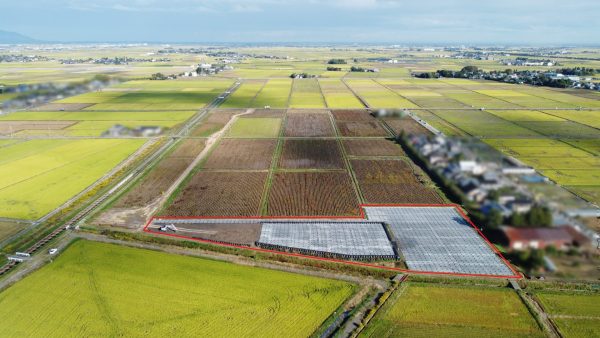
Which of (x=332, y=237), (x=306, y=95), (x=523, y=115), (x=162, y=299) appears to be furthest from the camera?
(x=306, y=95)

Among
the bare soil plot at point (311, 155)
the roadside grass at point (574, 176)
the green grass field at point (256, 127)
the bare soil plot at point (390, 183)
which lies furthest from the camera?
the green grass field at point (256, 127)

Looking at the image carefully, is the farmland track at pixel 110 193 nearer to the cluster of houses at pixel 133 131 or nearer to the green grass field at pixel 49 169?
the green grass field at pixel 49 169

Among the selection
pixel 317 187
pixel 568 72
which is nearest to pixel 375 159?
pixel 317 187

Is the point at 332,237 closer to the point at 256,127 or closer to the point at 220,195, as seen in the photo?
the point at 220,195

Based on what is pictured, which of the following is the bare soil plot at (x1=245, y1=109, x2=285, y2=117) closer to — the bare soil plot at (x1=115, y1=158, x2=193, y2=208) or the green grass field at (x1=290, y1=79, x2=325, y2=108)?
the green grass field at (x1=290, y1=79, x2=325, y2=108)

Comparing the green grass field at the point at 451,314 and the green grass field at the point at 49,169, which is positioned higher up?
the green grass field at the point at 49,169

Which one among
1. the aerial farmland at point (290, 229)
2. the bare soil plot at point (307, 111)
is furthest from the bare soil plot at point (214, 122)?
the bare soil plot at point (307, 111)

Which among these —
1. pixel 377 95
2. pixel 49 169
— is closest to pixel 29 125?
pixel 49 169
